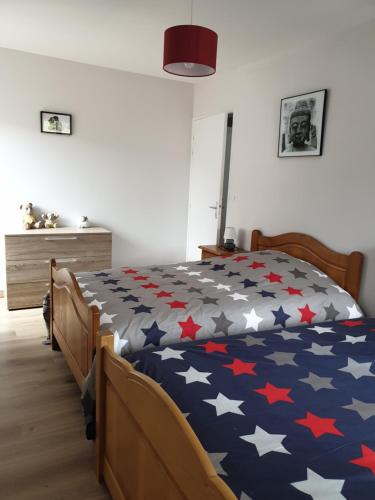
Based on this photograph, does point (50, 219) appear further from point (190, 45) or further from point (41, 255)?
point (190, 45)

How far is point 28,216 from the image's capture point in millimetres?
3846

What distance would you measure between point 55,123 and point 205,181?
5.41 feet

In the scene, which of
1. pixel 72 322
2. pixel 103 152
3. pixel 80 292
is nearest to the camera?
pixel 80 292

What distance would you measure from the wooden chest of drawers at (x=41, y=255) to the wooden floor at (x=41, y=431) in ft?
2.43

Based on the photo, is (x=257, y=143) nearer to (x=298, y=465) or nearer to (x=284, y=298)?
(x=284, y=298)

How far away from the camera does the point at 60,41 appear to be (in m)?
3.33

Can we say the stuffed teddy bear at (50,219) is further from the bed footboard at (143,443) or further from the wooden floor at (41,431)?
the bed footboard at (143,443)

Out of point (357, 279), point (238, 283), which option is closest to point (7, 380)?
point (238, 283)

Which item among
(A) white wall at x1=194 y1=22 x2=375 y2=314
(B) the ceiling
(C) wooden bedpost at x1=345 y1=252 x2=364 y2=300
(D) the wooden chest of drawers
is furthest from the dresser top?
(C) wooden bedpost at x1=345 y1=252 x2=364 y2=300

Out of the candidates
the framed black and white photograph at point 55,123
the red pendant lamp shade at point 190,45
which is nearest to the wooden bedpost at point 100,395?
the red pendant lamp shade at point 190,45

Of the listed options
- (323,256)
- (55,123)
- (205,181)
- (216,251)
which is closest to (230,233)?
(216,251)

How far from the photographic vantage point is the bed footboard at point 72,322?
73.9 inches

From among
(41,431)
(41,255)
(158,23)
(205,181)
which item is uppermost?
(158,23)

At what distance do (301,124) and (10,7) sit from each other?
2190 mm
